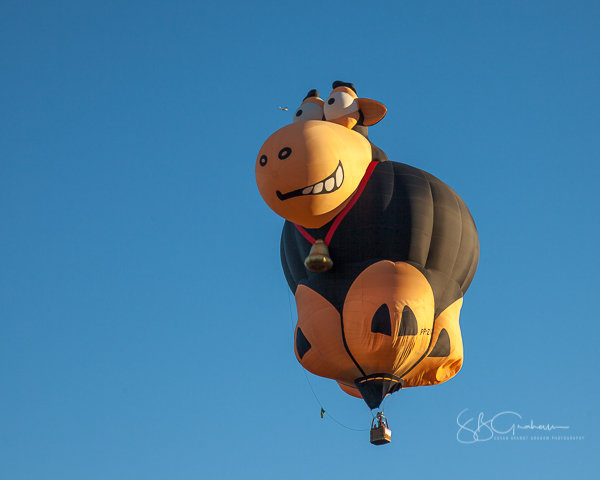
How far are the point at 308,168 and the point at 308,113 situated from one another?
1931 mm

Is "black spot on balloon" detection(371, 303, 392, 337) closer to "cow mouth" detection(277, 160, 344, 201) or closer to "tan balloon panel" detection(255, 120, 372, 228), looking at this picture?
"tan balloon panel" detection(255, 120, 372, 228)

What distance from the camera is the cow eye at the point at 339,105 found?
18.9 m

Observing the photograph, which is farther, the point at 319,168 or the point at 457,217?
the point at 457,217

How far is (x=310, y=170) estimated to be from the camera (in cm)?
1750

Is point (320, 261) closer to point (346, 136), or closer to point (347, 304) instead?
point (347, 304)

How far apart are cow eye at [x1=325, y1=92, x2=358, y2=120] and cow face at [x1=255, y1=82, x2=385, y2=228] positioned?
1.46ft

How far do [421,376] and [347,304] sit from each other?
78.6 inches

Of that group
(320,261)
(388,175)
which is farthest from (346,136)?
(320,261)

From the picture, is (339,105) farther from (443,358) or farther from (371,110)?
(443,358)

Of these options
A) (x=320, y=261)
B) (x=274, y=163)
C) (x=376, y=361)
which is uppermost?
(x=274, y=163)

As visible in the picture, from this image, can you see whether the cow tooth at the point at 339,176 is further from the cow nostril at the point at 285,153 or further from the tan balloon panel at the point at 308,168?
the cow nostril at the point at 285,153

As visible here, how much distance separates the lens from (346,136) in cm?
1830

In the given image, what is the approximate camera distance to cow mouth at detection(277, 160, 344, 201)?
17594 mm

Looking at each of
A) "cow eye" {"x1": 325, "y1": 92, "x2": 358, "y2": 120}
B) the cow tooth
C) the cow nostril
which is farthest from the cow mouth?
"cow eye" {"x1": 325, "y1": 92, "x2": 358, "y2": 120}
